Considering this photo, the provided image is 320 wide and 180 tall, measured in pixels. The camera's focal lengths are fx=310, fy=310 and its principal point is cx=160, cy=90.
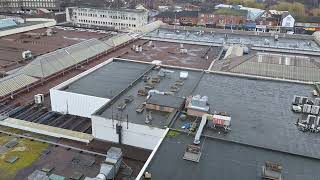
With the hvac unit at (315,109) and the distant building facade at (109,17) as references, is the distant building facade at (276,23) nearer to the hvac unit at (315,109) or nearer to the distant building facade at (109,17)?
the distant building facade at (109,17)

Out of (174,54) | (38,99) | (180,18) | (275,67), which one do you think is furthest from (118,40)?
(180,18)

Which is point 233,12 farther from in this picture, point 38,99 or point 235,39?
point 38,99

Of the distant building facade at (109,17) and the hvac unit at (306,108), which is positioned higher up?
the distant building facade at (109,17)

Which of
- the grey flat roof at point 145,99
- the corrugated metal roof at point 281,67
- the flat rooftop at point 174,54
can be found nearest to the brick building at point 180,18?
the flat rooftop at point 174,54

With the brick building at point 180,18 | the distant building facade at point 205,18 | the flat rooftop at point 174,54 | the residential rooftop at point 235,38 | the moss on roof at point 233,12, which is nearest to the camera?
the flat rooftop at point 174,54

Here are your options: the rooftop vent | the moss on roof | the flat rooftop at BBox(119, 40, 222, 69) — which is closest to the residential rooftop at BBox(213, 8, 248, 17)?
the moss on roof
